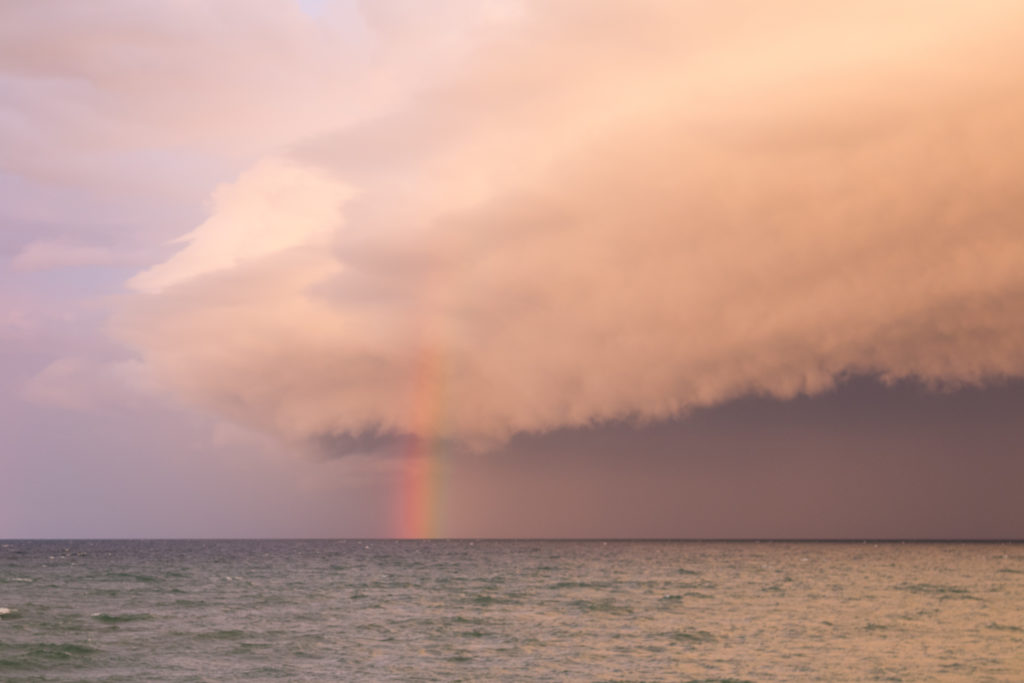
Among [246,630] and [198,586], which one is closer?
[246,630]

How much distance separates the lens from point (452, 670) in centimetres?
3612

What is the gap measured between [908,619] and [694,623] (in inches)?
569

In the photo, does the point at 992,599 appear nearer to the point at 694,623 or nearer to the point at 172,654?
the point at 694,623

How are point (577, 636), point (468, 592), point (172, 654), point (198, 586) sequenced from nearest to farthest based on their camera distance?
point (172, 654) → point (577, 636) → point (468, 592) → point (198, 586)

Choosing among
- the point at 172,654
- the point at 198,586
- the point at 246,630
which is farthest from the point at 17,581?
the point at 172,654

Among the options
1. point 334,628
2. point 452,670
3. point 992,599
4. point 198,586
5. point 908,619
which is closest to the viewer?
point 452,670

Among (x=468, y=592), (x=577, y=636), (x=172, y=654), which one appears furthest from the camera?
(x=468, y=592)

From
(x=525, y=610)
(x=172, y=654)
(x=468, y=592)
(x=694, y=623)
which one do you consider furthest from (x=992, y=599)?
(x=172, y=654)

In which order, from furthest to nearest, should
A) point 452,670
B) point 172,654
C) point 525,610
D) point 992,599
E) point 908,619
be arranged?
1. point 992,599
2. point 525,610
3. point 908,619
4. point 172,654
5. point 452,670

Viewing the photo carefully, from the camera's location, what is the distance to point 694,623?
53062 millimetres

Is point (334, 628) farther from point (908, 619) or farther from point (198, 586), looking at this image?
point (198, 586)

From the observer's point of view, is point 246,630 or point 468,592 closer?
point 246,630

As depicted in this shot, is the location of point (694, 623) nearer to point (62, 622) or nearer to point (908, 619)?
point (908, 619)

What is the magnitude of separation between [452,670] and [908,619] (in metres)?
34.2
